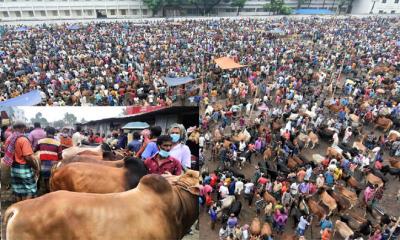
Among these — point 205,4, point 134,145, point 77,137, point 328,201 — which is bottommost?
point 328,201

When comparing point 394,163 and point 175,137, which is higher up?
point 175,137

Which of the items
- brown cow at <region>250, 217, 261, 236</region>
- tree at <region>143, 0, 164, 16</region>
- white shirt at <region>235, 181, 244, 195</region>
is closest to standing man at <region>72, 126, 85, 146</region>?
brown cow at <region>250, 217, 261, 236</region>

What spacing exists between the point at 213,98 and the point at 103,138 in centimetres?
1342

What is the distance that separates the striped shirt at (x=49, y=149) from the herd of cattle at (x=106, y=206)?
1.30 ft

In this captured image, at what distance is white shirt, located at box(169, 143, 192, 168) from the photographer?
355 cm

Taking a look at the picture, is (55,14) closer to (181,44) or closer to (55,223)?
(181,44)

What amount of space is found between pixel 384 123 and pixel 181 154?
1371 centimetres

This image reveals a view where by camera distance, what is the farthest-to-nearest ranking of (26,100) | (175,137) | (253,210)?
1. (26,100)
2. (253,210)
3. (175,137)

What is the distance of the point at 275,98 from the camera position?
674 inches

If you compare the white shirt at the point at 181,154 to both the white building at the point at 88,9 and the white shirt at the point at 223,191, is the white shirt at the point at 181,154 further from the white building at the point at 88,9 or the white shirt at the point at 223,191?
the white building at the point at 88,9

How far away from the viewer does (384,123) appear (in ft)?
46.5

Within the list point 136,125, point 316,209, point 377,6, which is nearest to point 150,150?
point 136,125

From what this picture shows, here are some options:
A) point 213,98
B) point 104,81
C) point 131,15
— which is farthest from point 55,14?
point 213,98

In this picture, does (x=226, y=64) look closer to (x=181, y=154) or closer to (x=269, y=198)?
(x=269, y=198)
